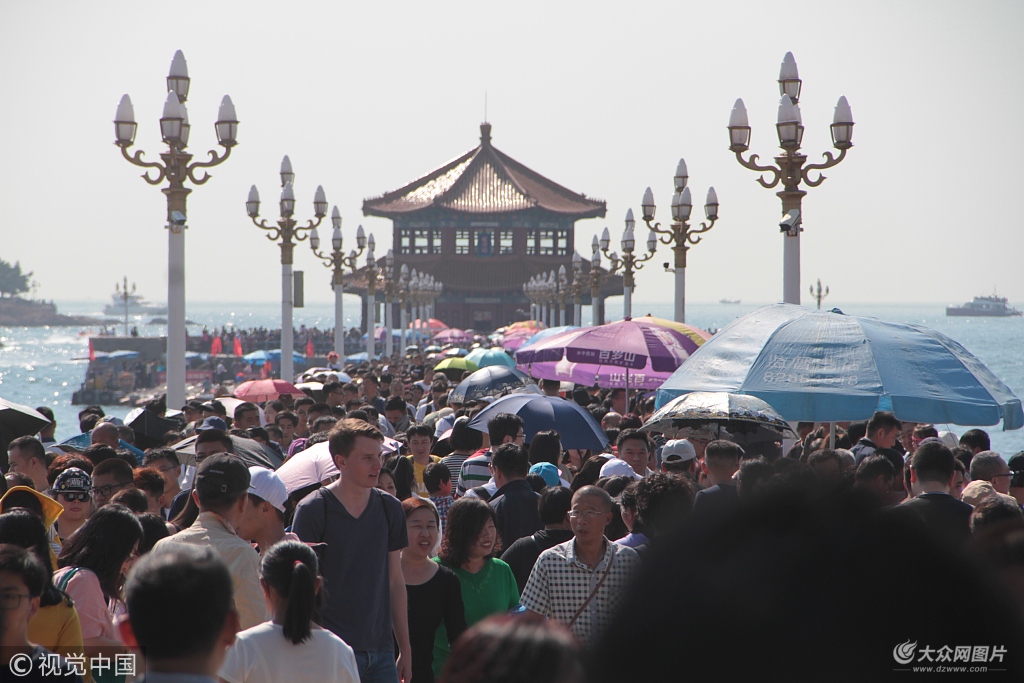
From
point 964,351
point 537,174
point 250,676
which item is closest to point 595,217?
point 537,174

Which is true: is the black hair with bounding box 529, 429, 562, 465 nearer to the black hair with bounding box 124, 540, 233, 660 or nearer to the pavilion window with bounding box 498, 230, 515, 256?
the black hair with bounding box 124, 540, 233, 660

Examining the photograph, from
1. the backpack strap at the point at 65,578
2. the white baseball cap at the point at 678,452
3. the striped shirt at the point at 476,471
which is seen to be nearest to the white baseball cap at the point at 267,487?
the backpack strap at the point at 65,578

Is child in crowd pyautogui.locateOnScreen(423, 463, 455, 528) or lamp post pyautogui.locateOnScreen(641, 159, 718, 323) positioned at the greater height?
lamp post pyautogui.locateOnScreen(641, 159, 718, 323)

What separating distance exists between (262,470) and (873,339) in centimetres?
470

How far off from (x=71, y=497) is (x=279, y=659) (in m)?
2.67

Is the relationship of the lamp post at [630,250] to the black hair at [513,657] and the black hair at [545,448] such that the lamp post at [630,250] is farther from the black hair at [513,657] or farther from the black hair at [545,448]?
the black hair at [513,657]

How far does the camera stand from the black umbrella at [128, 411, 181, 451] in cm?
1143

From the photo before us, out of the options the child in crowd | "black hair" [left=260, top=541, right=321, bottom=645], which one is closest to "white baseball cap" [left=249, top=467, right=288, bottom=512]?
"black hair" [left=260, top=541, right=321, bottom=645]

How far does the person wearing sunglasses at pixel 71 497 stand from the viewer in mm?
5812

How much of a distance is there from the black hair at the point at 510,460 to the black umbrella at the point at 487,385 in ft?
24.2

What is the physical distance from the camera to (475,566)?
5359 mm

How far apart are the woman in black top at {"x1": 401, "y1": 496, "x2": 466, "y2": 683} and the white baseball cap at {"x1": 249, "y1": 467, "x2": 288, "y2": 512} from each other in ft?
2.19

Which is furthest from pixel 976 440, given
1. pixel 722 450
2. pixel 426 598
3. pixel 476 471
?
pixel 426 598

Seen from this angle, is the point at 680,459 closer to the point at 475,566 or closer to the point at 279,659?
the point at 475,566
